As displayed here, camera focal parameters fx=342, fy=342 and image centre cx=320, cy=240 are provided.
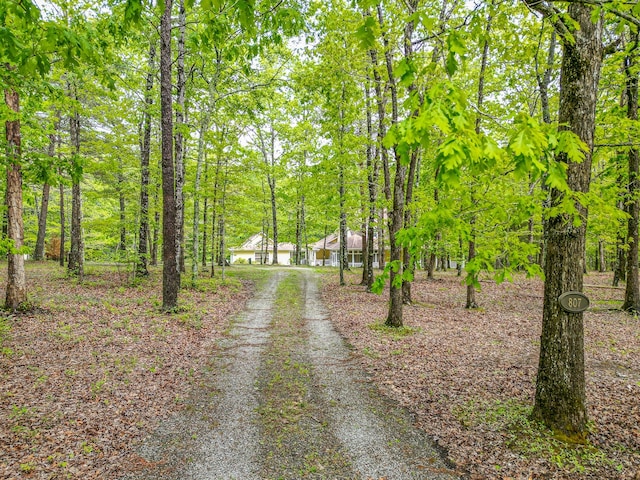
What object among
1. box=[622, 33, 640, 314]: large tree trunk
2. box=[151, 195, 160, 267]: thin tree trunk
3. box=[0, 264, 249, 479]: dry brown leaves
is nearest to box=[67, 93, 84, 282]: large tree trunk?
box=[0, 264, 249, 479]: dry brown leaves

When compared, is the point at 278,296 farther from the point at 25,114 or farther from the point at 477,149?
the point at 477,149

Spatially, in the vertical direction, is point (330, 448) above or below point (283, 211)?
below

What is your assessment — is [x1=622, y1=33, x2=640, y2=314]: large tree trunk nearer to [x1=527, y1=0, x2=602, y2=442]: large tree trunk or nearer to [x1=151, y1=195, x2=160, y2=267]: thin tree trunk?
[x1=527, y1=0, x2=602, y2=442]: large tree trunk

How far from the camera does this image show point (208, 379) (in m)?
6.39

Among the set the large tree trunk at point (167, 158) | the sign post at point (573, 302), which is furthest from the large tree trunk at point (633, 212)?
the large tree trunk at point (167, 158)

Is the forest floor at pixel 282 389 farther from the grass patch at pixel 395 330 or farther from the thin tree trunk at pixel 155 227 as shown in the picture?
the thin tree trunk at pixel 155 227

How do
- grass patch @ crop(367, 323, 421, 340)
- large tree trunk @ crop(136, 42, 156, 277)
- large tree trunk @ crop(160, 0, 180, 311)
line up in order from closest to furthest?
1. grass patch @ crop(367, 323, 421, 340)
2. large tree trunk @ crop(160, 0, 180, 311)
3. large tree trunk @ crop(136, 42, 156, 277)

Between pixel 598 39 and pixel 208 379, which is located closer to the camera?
pixel 598 39

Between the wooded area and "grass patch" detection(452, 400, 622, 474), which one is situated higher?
the wooded area

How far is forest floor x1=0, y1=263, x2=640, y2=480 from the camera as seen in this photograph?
3.98 meters

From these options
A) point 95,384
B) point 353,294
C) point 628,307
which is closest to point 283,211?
point 353,294

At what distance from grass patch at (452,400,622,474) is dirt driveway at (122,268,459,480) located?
956mm

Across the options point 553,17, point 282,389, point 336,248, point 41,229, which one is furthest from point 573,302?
point 336,248

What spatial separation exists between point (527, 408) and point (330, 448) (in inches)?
119
